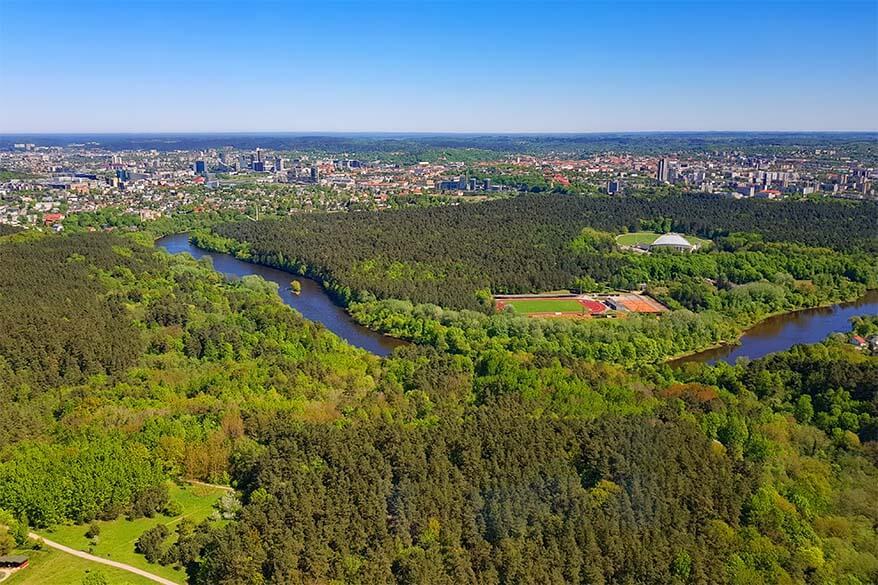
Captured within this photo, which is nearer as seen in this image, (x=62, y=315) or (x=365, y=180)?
(x=62, y=315)

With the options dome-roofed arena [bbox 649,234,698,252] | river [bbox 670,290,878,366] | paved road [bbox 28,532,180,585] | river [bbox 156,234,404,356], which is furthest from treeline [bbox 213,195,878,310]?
paved road [bbox 28,532,180,585]

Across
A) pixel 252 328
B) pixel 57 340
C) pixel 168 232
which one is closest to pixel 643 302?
pixel 252 328

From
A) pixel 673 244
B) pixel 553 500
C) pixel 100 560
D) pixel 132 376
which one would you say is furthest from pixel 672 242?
pixel 100 560

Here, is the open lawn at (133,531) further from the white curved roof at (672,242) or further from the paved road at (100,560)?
the white curved roof at (672,242)

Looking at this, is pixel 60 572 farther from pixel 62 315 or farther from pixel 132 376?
pixel 62 315

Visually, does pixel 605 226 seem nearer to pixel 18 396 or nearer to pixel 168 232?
pixel 168 232

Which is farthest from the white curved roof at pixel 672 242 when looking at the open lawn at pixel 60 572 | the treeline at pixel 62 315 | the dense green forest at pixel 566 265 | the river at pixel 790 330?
the open lawn at pixel 60 572

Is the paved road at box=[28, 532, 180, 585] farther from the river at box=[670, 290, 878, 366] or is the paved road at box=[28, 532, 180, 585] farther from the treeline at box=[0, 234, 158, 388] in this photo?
the river at box=[670, 290, 878, 366]
